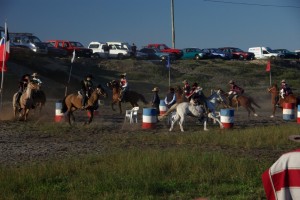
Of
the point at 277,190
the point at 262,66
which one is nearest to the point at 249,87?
the point at 262,66

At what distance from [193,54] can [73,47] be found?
15.5 meters

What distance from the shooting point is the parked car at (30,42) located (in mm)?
60759

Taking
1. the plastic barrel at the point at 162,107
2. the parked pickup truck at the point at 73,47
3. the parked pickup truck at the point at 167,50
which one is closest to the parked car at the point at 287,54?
the parked pickup truck at the point at 167,50

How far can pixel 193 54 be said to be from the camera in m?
74.0

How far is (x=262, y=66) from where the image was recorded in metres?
68.9

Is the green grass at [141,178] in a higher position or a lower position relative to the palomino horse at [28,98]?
lower

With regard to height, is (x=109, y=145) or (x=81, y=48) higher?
(x=81, y=48)

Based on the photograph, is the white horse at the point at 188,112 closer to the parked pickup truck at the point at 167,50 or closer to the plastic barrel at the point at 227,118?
the plastic barrel at the point at 227,118

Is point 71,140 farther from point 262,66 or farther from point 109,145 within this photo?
point 262,66

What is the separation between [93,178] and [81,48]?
54.5 m

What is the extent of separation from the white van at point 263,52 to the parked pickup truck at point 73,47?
24567 mm

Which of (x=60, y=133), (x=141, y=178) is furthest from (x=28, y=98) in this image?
(x=141, y=178)

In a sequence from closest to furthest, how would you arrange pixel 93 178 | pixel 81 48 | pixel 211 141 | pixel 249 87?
1. pixel 93 178
2. pixel 211 141
3. pixel 249 87
4. pixel 81 48

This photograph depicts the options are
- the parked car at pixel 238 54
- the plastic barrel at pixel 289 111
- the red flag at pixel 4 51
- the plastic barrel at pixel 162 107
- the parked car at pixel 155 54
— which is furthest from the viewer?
the parked car at pixel 238 54
